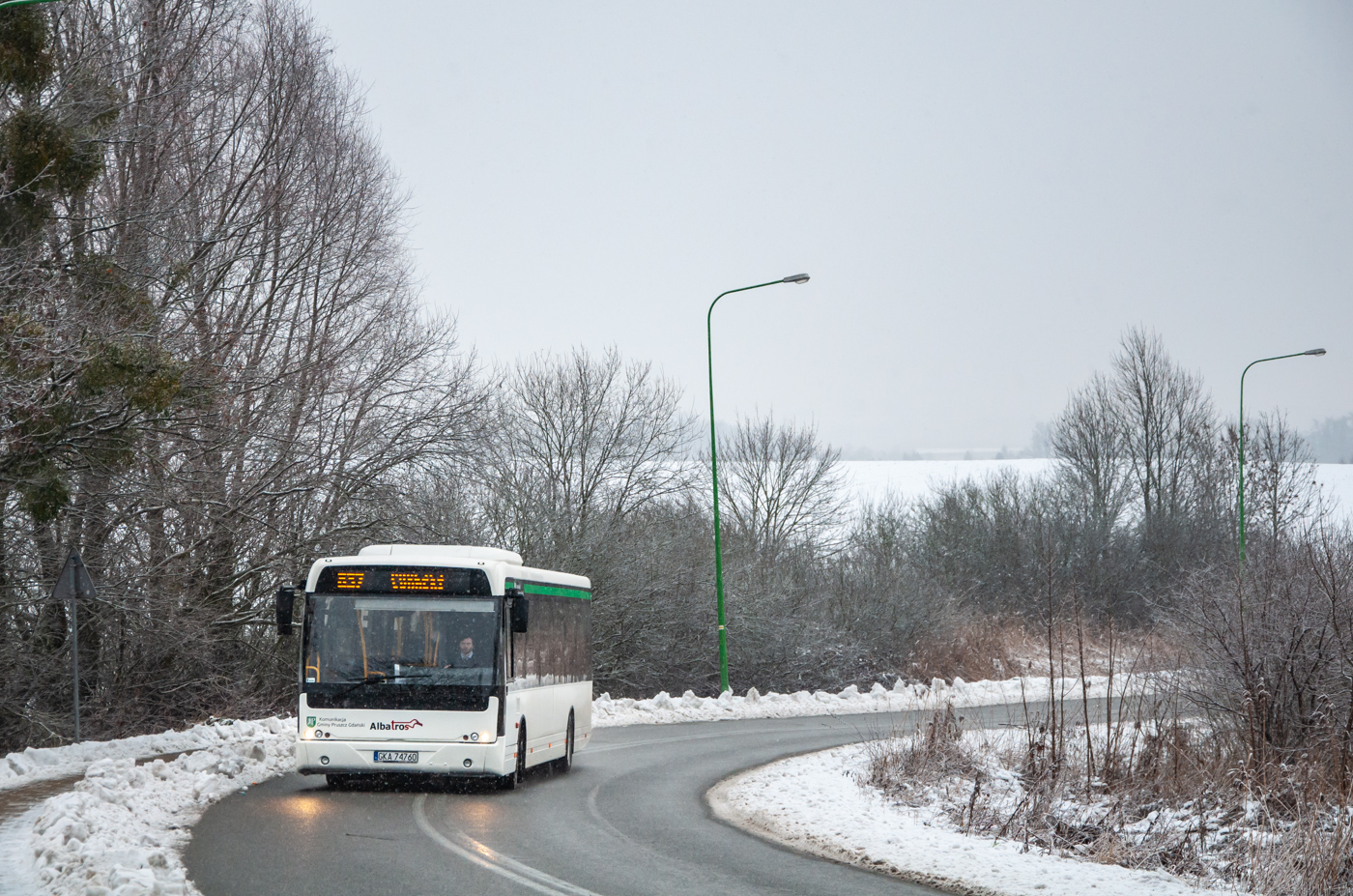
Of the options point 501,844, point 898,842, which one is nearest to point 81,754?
point 501,844

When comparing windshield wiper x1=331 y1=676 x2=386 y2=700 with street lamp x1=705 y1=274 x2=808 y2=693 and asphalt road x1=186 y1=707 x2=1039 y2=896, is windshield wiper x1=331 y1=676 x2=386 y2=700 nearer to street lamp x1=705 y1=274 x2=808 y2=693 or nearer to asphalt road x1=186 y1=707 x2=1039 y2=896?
asphalt road x1=186 y1=707 x2=1039 y2=896

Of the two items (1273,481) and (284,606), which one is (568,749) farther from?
(1273,481)

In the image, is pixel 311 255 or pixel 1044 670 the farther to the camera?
pixel 1044 670

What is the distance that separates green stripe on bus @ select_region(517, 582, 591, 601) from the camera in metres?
16.5

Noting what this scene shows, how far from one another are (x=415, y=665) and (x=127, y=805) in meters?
3.44

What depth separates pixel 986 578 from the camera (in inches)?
2269

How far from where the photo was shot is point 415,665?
49.1ft

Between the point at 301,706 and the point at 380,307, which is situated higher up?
the point at 380,307

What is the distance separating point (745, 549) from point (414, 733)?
95.8 ft

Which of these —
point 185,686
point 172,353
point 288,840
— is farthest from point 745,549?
point 288,840

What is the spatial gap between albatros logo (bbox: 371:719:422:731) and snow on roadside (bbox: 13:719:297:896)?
178 centimetres

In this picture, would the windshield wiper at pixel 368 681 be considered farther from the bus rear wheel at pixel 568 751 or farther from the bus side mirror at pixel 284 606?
the bus rear wheel at pixel 568 751

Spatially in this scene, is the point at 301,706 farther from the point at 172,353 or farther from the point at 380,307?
the point at 380,307

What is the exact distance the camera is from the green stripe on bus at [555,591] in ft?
54.1
